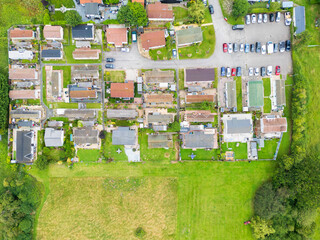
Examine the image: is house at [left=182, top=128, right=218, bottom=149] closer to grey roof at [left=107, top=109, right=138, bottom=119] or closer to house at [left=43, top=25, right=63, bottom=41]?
grey roof at [left=107, top=109, right=138, bottom=119]

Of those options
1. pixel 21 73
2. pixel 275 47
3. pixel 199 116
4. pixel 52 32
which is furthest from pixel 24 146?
pixel 275 47

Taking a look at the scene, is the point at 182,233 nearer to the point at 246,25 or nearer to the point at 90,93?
the point at 90,93

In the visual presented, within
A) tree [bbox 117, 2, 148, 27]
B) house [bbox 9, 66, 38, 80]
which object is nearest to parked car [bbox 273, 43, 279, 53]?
tree [bbox 117, 2, 148, 27]

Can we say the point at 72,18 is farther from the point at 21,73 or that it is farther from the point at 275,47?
the point at 275,47

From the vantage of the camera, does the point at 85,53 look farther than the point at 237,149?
No

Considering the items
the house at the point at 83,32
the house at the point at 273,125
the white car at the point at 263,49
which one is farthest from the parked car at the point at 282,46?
the house at the point at 83,32

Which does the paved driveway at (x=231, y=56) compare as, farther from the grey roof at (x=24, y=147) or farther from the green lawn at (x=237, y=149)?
the grey roof at (x=24, y=147)
